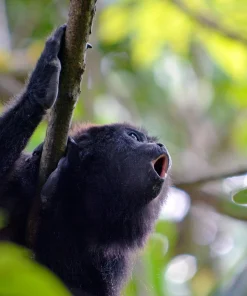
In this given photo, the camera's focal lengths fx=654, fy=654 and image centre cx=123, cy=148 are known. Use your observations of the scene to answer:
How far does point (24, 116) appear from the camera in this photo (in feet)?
8.57

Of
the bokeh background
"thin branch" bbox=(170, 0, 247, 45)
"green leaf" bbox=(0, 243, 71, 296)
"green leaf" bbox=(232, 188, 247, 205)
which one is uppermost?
"thin branch" bbox=(170, 0, 247, 45)

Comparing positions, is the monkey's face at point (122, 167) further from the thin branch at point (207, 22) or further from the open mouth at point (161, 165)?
the thin branch at point (207, 22)

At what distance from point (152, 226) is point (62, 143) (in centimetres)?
73

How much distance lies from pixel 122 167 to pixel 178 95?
497 cm

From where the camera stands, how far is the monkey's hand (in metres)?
2.40

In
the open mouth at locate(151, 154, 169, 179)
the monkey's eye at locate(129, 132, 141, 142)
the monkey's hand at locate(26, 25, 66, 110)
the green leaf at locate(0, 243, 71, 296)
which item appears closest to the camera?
the green leaf at locate(0, 243, 71, 296)

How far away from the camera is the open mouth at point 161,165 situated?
278 cm

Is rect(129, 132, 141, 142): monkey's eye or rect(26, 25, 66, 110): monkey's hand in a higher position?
rect(26, 25, 66, 110): monkey's hand

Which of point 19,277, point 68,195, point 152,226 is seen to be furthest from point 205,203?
point 19,277

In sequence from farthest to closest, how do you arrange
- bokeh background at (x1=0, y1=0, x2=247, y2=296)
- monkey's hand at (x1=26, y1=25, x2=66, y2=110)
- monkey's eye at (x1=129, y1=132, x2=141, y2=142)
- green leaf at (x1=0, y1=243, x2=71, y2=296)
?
bokeh background at (x1=0, y1=0, x2=247, y2=296) < monkey's eye at (x1=129, y1=132, x2=141, y2=142) < monkey's hand at (x1=26, y1=25, x2=66, y2=110) < green leaf at (x1=0, y1=243, x2=71, y2=296)

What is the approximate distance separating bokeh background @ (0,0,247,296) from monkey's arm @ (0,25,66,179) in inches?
33.3

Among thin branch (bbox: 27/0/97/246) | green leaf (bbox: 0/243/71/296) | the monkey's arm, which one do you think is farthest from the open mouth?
green leaf (bbox: 0/243/71/296)

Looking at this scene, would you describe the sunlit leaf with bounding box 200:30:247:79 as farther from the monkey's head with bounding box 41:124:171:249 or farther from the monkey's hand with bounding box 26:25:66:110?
the monkey's hand with bounding box 26:25:66:110

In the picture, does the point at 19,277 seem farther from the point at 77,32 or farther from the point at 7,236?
the point at 7,236
